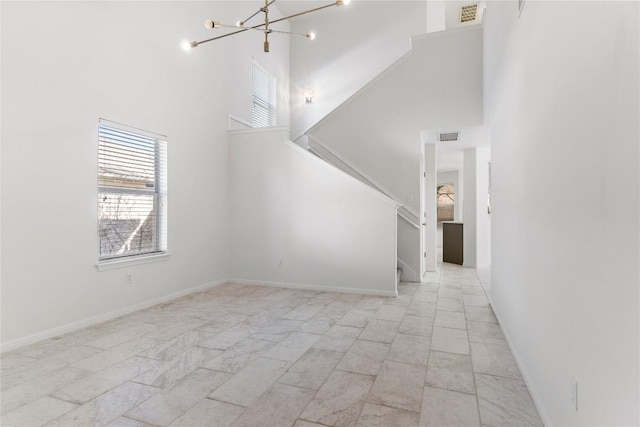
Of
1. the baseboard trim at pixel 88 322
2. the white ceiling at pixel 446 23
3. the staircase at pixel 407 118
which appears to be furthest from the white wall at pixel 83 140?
the white ceiling at pixel 446 23

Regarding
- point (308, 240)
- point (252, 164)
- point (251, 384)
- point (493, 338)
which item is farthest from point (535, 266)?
point (252, 164)

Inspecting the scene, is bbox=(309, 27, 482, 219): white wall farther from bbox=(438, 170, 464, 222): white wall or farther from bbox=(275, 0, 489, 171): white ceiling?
bbox=(438, 170, 464, 222): white wall

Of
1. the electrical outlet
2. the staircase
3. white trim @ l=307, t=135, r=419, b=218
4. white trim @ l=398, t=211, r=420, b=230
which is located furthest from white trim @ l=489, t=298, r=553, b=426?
white trim @ l=307, t=135, r=419, b=218

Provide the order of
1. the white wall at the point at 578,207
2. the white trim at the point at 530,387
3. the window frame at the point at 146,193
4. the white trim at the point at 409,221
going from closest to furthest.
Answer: the white wall at the point at 578,207 < the white trim at the point at 530,387 < the window frame at the point at 146,193 < the white trim at the point at 409,221

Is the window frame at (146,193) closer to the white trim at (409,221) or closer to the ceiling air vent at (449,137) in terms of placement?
the white trim at (409,221)

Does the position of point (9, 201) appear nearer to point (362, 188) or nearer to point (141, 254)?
point (141, 254)

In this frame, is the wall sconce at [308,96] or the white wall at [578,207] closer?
the white wall at [578,207]

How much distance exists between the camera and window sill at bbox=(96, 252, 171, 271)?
384 centimetres

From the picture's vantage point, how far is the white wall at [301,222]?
5137 mm

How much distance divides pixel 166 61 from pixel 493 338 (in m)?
5.00

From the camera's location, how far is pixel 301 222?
18.0 feet

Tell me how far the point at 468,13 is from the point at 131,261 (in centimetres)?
932

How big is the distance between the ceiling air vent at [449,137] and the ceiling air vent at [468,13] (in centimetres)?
398

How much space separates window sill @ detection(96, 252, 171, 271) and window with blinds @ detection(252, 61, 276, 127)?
348cm
